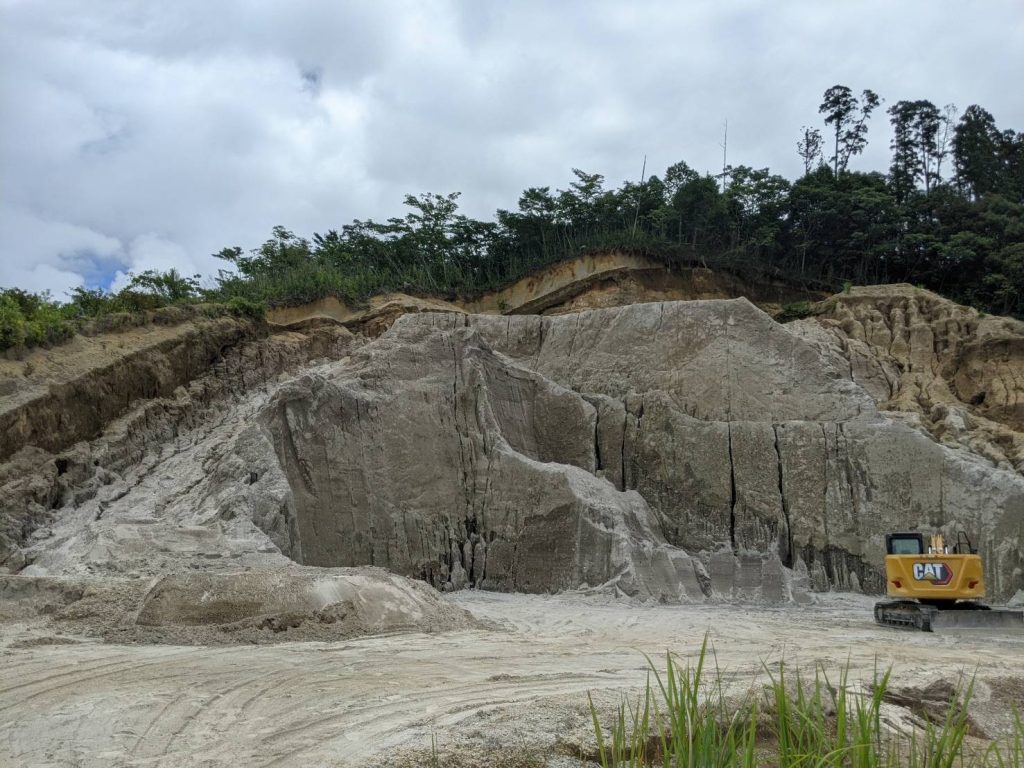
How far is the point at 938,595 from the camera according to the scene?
38.0 ft

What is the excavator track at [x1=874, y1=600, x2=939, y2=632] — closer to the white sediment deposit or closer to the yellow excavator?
the yellow excavator

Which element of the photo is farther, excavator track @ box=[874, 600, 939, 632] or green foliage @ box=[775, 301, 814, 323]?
green foliage @ box=[775, 301, 814, 323]

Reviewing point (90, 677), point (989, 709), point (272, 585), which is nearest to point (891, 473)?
point (989, 709)

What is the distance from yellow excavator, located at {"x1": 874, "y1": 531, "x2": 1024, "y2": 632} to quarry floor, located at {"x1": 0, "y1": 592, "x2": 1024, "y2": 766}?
981mm

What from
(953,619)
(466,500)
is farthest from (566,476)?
(953,619)

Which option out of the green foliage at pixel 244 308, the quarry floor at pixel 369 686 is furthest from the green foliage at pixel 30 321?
the quarry floor at pixel 369 686

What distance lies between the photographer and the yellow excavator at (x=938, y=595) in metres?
11.2

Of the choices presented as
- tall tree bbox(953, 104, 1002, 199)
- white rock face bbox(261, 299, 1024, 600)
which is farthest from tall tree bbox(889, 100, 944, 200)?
white rock face bbox(261, 299, 1024, 600)

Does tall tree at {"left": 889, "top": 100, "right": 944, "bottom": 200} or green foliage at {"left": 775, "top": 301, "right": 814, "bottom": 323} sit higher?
tall tree at {"left": 889, "top": 100, "right": 944, "bottom": 200}

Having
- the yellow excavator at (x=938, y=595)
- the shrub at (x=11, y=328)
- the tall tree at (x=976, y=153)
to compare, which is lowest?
the yellow excavator at (x=938, y=595)

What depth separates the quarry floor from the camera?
4742 mm

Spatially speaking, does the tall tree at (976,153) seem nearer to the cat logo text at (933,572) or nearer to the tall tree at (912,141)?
the tall tree at (912,141)

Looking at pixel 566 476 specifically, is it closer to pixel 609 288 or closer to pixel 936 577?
pixel 936 577

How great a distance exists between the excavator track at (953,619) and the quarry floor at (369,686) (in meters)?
0.87
